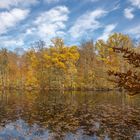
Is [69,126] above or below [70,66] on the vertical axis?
below

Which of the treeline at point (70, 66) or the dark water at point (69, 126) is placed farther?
the treeline at point (70, 66)

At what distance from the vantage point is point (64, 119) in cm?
1842

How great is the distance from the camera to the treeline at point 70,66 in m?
59.8

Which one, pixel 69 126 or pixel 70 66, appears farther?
pixel 70 66

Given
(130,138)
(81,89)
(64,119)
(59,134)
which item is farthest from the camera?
(81,89)

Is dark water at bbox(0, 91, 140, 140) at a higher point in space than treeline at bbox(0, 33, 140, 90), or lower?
lower

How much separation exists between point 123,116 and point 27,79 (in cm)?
5134

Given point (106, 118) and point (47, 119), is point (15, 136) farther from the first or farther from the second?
point (106, 118)

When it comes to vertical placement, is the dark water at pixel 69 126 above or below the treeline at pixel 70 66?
below

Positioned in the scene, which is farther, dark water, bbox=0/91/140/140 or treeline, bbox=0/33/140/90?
treeline, bbox=0/33/140/90

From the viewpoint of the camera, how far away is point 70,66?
6075 cm

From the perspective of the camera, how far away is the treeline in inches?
2356

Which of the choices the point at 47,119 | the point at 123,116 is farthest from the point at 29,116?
the point at 123,116

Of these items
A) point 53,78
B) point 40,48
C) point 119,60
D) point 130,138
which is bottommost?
point 130,138
